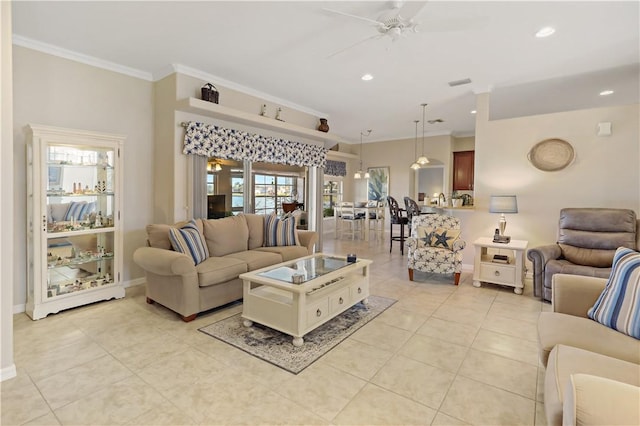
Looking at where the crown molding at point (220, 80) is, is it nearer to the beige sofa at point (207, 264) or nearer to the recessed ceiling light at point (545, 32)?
the beige sofa at point (207, 264)

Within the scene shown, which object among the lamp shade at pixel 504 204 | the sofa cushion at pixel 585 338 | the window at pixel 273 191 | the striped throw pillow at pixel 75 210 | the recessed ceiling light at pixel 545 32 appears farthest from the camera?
the window at pixel 273 191

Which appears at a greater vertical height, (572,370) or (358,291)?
(572,370)

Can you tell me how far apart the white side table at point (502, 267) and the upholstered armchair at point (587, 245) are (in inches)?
9.0

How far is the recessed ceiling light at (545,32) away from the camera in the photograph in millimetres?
2992

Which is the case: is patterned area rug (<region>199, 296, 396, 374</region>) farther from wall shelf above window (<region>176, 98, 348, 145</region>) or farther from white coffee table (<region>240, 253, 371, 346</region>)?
wall shelf above window (<region>176, 98, 348, 145</region>)

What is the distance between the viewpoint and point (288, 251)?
13.6 ft

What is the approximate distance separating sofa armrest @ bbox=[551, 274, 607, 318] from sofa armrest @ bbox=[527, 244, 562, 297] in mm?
1562

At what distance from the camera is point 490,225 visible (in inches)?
191

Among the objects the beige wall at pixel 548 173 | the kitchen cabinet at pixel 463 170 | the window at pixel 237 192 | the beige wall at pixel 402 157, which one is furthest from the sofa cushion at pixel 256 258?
the kitchen cabinet at pixel 463 170

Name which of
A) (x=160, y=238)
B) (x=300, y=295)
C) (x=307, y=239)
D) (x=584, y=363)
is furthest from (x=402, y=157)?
(x=584, y=363)

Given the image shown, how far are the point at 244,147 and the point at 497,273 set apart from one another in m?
3.94

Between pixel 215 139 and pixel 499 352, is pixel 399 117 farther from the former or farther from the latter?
pixel 499 352

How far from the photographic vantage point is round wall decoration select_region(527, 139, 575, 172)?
4.24 metres

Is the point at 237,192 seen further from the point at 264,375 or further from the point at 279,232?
the point at 264,375
